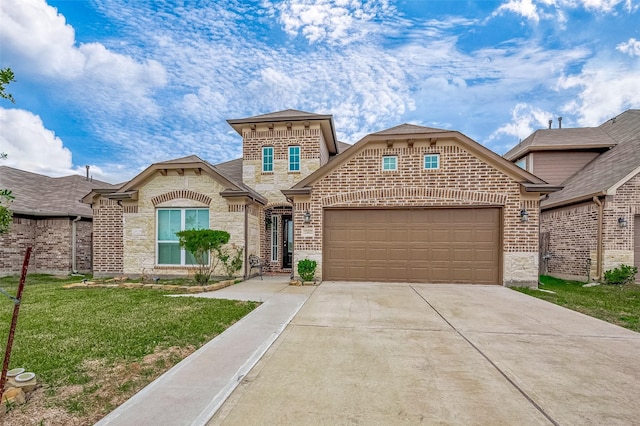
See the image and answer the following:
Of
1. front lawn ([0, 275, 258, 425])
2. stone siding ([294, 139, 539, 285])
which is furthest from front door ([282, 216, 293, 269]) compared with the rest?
front lawn ([0, 275, 258, 425])

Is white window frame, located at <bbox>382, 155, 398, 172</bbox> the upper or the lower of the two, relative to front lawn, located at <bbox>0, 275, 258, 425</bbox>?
upper

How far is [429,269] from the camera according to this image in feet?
32.3

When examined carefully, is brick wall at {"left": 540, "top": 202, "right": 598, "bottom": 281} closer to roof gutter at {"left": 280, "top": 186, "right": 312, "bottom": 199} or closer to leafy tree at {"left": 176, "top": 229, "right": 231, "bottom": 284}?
roof gutter at {"left": 280, "top": 186, "right": 312, "bottom": 199}

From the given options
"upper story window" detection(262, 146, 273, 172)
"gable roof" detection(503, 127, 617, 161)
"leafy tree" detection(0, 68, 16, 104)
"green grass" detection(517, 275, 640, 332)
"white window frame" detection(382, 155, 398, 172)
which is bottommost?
"green grass" detection(517, 275, 640, 332)

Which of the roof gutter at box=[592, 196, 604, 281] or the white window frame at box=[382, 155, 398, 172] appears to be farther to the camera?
the roof gutter at box=[592, 196, 604, 281]

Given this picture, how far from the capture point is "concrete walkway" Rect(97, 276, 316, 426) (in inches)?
99.7

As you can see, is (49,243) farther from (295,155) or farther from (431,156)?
(431,156)

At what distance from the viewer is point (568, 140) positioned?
15141 millimetres

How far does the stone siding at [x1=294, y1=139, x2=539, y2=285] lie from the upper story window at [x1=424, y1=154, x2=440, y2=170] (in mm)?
134

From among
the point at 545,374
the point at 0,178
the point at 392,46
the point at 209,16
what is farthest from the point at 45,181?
the point at 545,374

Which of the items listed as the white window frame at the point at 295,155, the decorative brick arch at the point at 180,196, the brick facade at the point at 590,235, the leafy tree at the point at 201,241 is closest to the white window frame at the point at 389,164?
the white window frame at the point at 295,155

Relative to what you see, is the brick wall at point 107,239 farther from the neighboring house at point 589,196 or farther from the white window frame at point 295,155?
the neighboring house at point 589,196

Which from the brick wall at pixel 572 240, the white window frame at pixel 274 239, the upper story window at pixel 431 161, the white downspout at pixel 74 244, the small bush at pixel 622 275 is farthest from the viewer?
the white window frame at pixel 274 239

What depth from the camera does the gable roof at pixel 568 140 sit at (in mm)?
14516
